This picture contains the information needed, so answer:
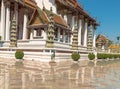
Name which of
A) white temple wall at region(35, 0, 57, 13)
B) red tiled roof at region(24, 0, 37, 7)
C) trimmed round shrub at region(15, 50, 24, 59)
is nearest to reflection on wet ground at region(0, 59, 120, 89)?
trimmed round shrub at region(15, 50, 24, 59)

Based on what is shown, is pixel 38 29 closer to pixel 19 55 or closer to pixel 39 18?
pixel 39 18

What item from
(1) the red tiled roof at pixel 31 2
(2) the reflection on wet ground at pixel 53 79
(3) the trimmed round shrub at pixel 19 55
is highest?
Answer: (1) the red tiled roof at pixel 31 2

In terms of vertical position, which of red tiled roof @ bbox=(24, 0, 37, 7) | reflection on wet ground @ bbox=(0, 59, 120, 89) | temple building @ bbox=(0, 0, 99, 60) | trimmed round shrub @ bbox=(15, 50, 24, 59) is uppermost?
red tiled roof @ bbox=(24, 0, 37, 7)

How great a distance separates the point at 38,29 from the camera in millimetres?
25047

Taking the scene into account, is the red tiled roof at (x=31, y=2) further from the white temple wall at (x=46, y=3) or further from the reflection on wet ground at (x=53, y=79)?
the reflection on wet ground at (x=53, y=79)

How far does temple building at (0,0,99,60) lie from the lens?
21109 mm

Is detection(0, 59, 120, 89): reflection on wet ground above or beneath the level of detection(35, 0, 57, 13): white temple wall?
beneath

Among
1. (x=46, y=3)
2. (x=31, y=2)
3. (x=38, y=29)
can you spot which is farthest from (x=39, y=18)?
(x=46, y=3)

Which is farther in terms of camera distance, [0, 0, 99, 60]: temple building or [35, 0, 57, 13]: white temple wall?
[35, 0, 57, 13]: white temple wall

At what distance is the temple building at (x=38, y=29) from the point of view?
69.3 ft

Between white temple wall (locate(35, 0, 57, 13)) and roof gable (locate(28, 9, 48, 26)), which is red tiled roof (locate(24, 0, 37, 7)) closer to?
white temple wall (locate(35, 0, 57, 13))

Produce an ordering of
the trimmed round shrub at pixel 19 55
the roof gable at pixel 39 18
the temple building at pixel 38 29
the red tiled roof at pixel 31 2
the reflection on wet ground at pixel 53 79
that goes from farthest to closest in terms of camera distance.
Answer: the red tiled roof at pixel 31 2 < the roof gable at pixel 39 18 < the temple building at pixel 38 29 < the trimmed round shrub at pixel 19 55 < the reflection on wet ground at pixel 53 79

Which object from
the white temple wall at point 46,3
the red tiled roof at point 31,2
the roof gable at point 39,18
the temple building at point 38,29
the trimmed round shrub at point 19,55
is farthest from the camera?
the white temple wall at point 46,3

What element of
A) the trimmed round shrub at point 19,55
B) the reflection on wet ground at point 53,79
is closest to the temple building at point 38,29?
the trimmed round shrub at point 19,55
